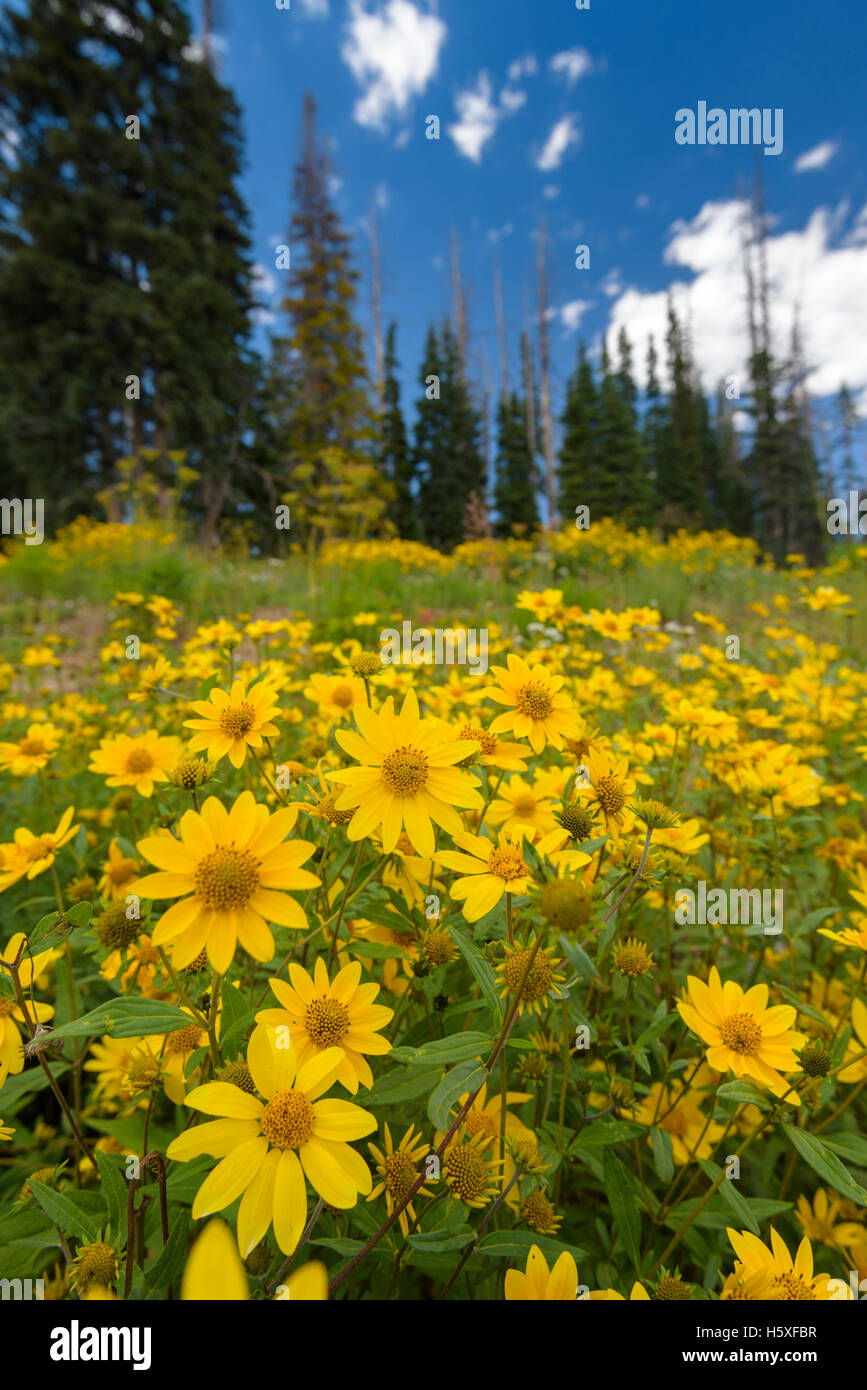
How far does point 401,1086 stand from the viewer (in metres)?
0.77

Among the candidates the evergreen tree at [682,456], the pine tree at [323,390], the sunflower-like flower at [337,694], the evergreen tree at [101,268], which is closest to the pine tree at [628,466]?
the evergreen tree at [682,456]

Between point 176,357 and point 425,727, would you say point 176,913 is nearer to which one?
point 425,727

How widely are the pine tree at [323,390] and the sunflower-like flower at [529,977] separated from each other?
4972 millimetres

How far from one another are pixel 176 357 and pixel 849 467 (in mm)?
32589

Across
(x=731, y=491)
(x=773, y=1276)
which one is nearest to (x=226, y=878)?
(x=773, y=1276)

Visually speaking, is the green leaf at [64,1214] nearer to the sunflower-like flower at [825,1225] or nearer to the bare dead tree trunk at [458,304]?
the sunflower-like flower at [825,1225]

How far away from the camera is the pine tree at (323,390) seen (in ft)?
22.5

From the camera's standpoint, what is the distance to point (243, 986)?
1.14m

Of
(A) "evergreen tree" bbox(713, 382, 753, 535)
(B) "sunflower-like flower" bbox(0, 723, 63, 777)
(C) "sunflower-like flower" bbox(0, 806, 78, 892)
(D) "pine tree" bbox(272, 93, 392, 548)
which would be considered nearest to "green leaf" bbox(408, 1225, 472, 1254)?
(C) "sunflower-like flower" bbox(0, 806, 78, 892)

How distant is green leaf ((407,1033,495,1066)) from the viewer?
65 cm

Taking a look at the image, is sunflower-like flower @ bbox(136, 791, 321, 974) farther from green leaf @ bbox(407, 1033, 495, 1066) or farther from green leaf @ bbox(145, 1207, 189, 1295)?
green leaf @ bbox(145, 1207, 189, 1295)

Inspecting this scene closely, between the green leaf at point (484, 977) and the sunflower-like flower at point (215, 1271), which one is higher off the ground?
the green leaf at point (484, 977)

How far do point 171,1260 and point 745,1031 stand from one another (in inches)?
31.5
